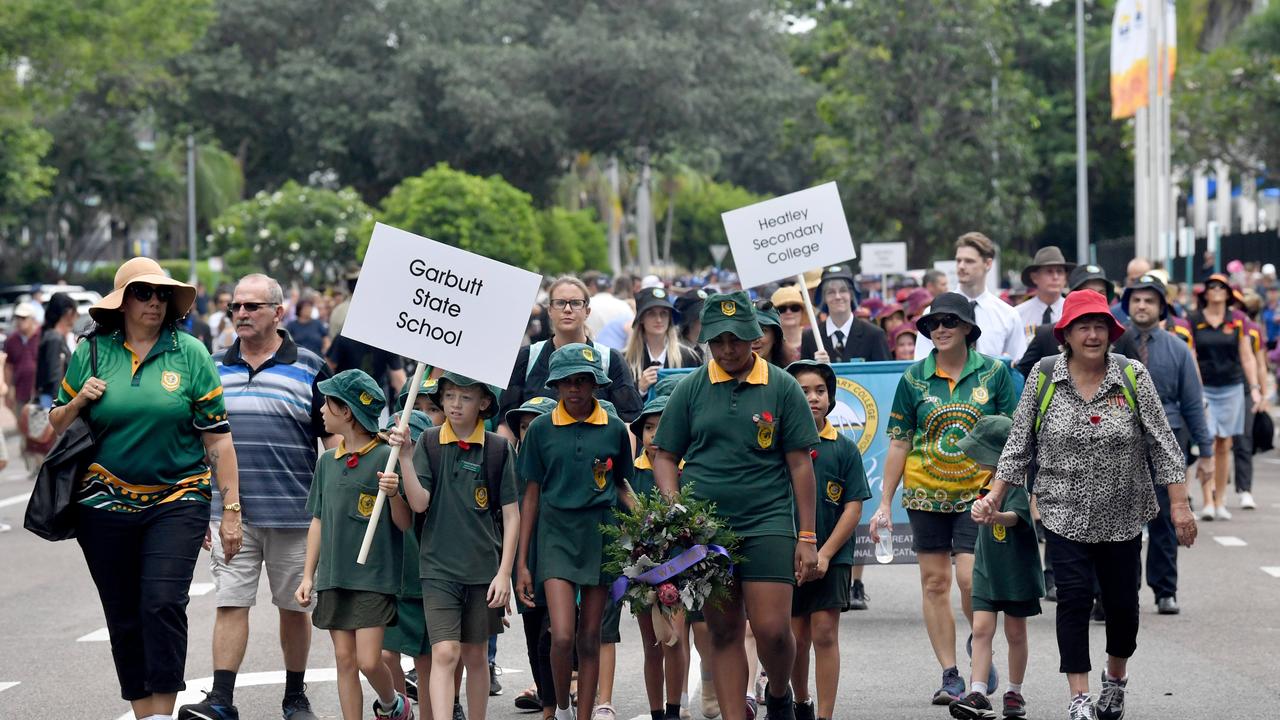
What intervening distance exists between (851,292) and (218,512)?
5540 millimetres

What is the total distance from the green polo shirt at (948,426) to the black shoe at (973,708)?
0.93 meters

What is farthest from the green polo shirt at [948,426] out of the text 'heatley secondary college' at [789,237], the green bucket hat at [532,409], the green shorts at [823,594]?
the text 'heatley secondary college' at [789,237]

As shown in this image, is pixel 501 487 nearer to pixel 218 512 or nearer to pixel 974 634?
pixel 218 512

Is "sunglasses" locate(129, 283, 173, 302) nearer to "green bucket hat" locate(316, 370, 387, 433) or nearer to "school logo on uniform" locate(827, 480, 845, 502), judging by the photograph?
"green bucket hat" locate(316, 370, 387, 433)

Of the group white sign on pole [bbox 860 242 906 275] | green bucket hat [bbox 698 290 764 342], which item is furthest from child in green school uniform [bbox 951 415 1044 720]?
white sign on pole [bbox 860 242 906 275]

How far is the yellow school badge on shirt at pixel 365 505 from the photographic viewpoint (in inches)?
293

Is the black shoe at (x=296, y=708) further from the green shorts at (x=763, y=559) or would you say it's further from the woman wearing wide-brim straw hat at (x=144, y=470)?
the green shorts at (x=763, y=559)

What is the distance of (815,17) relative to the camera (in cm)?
3872

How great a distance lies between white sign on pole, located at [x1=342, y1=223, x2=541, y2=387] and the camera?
740cm

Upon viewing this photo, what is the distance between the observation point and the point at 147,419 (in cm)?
703

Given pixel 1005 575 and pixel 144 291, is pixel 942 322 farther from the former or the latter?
pixel 144 291

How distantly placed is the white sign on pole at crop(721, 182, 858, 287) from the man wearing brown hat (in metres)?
1.14

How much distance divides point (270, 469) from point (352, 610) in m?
0.93

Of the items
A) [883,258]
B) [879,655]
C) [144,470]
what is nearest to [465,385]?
[144,470]
